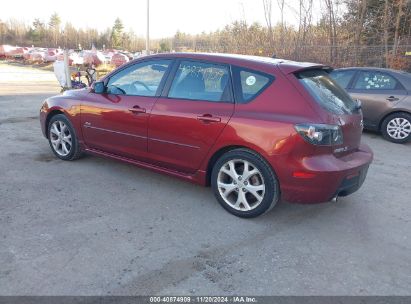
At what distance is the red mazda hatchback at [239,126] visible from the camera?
3.67m


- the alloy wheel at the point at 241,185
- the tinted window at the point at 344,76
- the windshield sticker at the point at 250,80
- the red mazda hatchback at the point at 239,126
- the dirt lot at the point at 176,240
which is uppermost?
the tinted window at the point at 344,76

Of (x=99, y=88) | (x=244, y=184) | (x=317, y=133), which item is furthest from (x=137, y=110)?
(x=317, y=133)

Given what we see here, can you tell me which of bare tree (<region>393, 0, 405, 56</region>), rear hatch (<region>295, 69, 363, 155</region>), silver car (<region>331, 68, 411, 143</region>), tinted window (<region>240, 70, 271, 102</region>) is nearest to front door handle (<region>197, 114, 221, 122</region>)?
tinted window (<region>240, 70, 271, 102</region>)

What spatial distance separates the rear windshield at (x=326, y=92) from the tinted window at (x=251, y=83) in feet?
1.18

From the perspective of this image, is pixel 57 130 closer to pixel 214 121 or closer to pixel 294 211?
pixel 214 121

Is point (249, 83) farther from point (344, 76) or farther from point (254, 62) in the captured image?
point (344, 76)

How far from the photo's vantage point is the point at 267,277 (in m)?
3.02

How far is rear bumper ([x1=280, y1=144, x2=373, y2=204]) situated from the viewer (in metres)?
3.62

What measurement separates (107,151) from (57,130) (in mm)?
1058

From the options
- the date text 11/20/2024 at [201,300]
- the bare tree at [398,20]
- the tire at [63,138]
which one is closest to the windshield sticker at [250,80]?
the date text 11/20/2024 at [201,300]

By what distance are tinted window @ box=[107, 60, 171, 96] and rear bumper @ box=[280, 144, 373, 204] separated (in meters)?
1.97

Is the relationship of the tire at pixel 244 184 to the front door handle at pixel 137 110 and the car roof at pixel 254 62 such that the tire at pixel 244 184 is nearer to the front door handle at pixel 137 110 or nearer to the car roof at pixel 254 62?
the car roof at pixel 254 62

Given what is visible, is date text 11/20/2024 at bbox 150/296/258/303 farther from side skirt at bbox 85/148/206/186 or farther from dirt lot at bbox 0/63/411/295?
side skirt at bbox 85/148/206/186

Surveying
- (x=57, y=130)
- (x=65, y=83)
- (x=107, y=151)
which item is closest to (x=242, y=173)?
(x=107, y=151)
